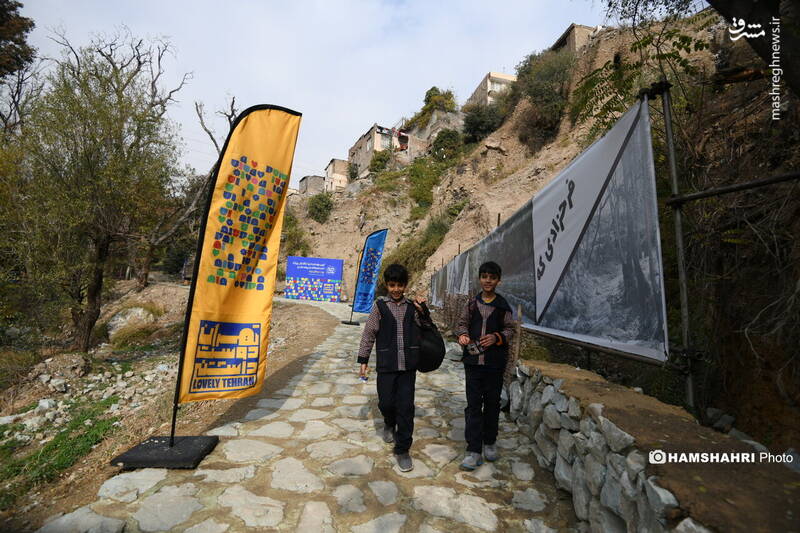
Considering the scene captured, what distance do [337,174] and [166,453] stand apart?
55.4 meters

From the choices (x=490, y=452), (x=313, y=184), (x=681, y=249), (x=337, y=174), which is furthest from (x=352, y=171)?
(x=681, y=249)

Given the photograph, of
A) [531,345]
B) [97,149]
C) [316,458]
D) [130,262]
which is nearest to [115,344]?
[130,262]

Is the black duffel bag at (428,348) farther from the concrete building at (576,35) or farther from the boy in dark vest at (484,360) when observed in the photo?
the concrete building at (576,35)

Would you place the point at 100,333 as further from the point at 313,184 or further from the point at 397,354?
the point at 313,184

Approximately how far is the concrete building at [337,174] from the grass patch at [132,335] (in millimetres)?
42768

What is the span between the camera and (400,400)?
318cm

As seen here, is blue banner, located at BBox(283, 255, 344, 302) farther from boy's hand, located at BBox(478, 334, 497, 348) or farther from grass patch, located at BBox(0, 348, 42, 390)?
boy's hand, located at BBox(478, 334, 497, 348)

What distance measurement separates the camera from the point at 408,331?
3.30 meters

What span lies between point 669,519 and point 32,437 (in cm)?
704

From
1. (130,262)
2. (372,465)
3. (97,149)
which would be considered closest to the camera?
(372,465)

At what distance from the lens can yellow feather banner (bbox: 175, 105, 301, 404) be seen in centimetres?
325

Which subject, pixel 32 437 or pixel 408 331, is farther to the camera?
pixel 32 437

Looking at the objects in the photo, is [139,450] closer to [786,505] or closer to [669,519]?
[669,519]

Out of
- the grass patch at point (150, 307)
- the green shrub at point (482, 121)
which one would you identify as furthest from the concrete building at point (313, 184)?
the grass patch at point (150, 307)
